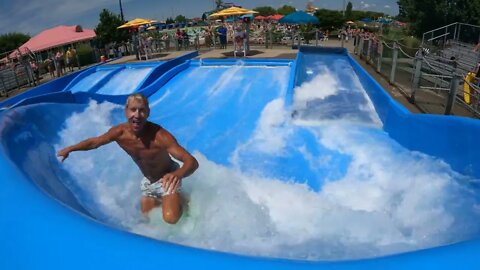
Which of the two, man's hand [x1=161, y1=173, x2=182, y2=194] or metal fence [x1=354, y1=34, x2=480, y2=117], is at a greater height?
man's hand [x1=161, y1=173, x2=182, y2=194]

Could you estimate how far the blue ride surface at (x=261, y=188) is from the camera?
1788mm

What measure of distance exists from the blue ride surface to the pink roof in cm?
1185

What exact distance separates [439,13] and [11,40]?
47.2 meters

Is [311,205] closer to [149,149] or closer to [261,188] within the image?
[261,188]

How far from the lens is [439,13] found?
22.4 meters

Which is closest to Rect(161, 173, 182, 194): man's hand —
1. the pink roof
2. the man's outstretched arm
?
the man's outstretched arm

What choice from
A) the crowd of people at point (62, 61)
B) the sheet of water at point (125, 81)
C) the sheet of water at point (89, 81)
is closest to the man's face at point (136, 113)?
the sheet of water at point (125, 81)

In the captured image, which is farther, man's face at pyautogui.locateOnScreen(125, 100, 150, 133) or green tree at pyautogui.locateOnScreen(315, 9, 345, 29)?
green tree at pyautogui.locateOnScreen(315, 9, 345, 29)

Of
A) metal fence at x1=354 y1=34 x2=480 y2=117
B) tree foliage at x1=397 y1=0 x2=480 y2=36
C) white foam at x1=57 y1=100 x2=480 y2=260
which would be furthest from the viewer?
tree foliage at x1=397 y1=0 x2=480 y2=36

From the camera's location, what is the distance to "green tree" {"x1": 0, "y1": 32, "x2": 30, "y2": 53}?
44.3 metres

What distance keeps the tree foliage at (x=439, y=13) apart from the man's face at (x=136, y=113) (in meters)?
23.4

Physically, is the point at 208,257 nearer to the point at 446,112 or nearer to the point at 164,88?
the point at 446,112

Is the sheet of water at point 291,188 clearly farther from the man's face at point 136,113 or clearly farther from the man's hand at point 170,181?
the man's face at point 136,113

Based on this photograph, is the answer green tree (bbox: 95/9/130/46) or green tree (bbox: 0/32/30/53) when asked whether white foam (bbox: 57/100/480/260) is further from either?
green tree (bbox: 0/32/30/53)
